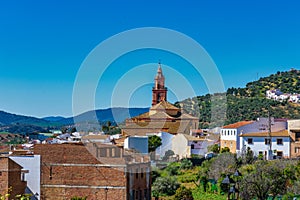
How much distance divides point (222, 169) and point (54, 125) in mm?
56484

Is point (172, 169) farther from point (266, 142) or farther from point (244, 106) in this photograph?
point (244, 106)

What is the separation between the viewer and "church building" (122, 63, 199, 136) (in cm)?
4069

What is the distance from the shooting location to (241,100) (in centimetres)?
6353

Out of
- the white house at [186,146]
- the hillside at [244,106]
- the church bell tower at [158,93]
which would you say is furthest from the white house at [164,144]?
the church bell tower at [158,93]

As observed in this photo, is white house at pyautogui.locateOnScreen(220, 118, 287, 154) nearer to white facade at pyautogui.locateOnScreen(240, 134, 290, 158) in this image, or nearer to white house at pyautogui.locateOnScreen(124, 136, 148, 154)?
white facade at pyautogui.locateOnScreen(240, 134, 290, 158)

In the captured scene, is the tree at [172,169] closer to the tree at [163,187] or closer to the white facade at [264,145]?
the tree at [163,187]

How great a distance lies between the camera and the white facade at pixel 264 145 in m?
35.0

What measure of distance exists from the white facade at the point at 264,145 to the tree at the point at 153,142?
20.0 feet

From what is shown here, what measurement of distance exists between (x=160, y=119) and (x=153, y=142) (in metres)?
7.77

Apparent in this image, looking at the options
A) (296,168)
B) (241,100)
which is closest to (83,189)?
(296,168)

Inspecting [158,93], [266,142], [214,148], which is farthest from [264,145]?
[158,93]

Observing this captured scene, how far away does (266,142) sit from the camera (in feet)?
118

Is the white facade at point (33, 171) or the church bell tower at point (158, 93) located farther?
the church bell tower at point (158, 93)

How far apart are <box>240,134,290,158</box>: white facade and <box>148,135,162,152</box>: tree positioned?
20.0ft
